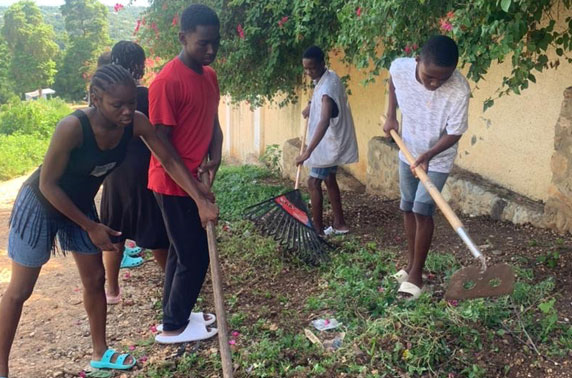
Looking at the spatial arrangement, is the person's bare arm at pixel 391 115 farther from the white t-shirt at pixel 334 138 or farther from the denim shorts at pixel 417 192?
the white t-shirt at pixel 334 138

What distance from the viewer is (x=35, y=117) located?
20.4 metres

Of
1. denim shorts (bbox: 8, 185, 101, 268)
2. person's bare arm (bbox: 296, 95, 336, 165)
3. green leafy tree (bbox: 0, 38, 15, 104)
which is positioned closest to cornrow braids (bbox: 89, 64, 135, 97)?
denim shorts (bbox: 8, 185, 101, 268)

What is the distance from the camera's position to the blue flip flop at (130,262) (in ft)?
14.9

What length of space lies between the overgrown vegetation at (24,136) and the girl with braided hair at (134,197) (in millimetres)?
10588

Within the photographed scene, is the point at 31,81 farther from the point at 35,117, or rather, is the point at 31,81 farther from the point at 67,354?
the point at 67,354

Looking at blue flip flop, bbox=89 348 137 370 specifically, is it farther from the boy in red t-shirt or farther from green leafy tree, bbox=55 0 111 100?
green leafy tree, bbox=55 0 111 100

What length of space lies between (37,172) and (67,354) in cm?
125

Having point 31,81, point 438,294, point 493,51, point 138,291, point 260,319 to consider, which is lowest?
point 31,81

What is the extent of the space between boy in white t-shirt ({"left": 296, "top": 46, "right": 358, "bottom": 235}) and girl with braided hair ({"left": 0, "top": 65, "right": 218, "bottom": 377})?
1.66m

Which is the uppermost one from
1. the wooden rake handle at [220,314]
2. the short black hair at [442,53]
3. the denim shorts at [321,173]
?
the short black hair at [442,53]

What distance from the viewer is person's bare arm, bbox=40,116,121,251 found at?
2305 millimetres

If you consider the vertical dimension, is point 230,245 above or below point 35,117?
above

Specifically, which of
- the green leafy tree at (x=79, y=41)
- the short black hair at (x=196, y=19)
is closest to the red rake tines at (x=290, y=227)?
the short black hair at (x=196, y=19)

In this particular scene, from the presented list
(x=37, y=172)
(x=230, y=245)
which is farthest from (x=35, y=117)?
Result: (x=37, y=172)
